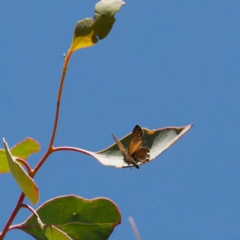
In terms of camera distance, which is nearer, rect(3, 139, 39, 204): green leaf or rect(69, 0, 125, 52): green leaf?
rect(3, 139, 39, 204): green leaf

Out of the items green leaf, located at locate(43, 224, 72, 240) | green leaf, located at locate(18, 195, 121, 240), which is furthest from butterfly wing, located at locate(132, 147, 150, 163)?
green leaf, located at locate(43, 224, 72, 240)

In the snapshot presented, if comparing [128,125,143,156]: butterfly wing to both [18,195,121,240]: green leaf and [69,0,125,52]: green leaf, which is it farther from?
[69,0,125,52]: green leaf

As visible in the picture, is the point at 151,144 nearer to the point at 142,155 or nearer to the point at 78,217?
the point at 142,155

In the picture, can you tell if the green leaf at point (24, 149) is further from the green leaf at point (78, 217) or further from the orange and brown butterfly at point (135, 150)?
the orange and brown butterfly at point (135, 150)

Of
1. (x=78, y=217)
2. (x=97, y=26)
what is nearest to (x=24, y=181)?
(x=78, y=217)

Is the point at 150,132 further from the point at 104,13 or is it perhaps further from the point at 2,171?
the point at 2,171

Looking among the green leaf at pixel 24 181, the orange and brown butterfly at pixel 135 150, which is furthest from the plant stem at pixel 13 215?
the orange and brown butterfly at pixel 135 150
